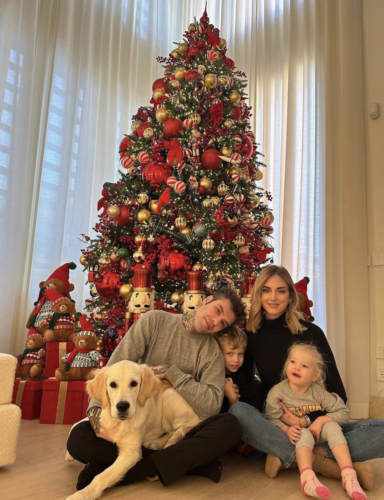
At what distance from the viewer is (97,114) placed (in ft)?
15.4

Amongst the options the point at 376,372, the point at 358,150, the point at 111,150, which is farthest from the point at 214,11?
the point at 376,372

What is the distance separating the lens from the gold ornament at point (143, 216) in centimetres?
333

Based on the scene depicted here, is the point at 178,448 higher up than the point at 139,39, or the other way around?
the point at 139,39

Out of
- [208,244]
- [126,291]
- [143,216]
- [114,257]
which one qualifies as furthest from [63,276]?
[208,244]

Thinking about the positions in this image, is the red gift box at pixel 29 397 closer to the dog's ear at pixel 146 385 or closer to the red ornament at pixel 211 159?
the dog's ear at pixel 146 385

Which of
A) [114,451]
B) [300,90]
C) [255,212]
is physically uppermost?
[300,90]

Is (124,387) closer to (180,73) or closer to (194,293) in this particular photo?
(194,293)

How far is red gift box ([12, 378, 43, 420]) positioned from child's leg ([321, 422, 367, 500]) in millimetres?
1962

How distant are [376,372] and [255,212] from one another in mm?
1847

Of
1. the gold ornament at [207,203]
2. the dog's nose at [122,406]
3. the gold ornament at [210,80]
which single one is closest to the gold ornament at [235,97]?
the gold ornament at [210,80]

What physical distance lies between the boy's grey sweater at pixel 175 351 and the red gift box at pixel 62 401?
938 mm

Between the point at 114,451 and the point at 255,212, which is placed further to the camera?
the point at 255,212

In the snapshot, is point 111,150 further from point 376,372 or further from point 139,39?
point 376,372

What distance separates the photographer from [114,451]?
1733mm
